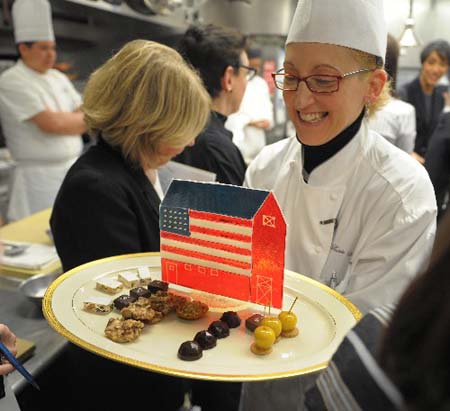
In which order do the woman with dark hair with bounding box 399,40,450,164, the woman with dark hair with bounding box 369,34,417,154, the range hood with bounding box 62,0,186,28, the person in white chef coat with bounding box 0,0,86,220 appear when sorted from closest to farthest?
the woman with dark hair with bounding box 369,34,417,154 → the person in white chef coat with bounding box 0,0,86,220 → the range hood with bounding box 62,0,186,28 → the woman with dark hair with bounding box 399,40,450,164

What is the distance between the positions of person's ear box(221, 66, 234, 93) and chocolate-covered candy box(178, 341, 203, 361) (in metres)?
1.50

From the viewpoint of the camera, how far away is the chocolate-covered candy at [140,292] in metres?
0.96

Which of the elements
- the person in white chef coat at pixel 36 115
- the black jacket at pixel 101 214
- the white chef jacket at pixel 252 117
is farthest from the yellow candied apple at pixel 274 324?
the white chef jacket at pixel 252 117

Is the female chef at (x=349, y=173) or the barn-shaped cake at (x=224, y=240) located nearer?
the barn-shaped cake at (x=224, y=240)

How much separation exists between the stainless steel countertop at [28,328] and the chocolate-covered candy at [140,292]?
492mm

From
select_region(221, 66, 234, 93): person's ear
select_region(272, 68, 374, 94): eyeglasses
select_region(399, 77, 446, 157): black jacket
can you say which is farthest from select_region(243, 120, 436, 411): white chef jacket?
select_region(399, 77, 446, 157): black jacket

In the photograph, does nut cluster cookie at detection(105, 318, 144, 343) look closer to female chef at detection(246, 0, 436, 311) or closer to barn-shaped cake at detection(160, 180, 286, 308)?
barn-shaped cake at detection(160, 180, 286, 308)

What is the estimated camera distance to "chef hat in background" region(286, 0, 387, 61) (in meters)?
1.10

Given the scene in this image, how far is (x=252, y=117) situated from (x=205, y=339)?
3.48 m

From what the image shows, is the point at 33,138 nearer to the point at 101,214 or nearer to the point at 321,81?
the point at 101,214

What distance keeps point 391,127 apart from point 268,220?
6.47 feet

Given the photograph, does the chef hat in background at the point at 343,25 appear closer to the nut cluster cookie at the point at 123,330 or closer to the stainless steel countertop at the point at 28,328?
the nut cluster cookie at the point at 123,330

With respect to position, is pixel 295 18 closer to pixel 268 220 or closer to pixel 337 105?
pixel 337 105

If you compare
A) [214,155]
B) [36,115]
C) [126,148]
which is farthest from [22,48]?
[126,148]
